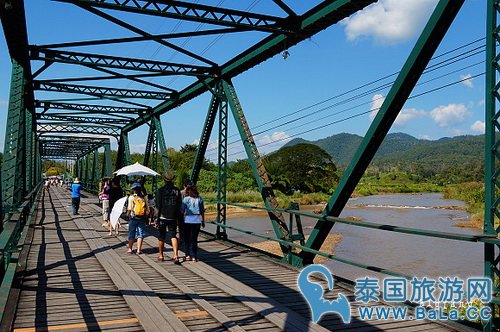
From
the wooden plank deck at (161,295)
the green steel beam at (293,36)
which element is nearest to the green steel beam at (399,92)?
the wooden plank deck at (161,295)

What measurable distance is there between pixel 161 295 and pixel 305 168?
59.0 meters

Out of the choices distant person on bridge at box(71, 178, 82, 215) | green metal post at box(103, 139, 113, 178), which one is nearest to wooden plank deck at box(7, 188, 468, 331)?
distant person on bridge at box(71, 178, 82, 215)

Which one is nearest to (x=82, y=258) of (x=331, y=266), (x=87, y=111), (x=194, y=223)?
(x=194, y=223)

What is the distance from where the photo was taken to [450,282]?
4.70 meters

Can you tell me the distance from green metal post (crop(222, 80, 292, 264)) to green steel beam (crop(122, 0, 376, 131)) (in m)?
0.83

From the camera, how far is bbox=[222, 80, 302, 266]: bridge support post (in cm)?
957

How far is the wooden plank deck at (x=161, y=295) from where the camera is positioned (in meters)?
5.11

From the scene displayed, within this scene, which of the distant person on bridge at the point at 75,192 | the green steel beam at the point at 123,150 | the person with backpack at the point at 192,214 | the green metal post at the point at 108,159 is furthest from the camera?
the green metal post at the point at 108,159

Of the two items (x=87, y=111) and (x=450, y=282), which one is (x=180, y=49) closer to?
(x=450, y=282)

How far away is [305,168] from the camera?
64.6 metres

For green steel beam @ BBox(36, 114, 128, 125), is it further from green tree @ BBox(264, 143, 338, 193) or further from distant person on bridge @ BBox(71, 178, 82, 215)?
green tree @ BBox(264, 143, 338, 193)

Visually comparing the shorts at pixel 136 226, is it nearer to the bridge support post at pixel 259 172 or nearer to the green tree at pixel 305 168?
the bridge support post at pixel 259 172

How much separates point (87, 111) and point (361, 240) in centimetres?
1658

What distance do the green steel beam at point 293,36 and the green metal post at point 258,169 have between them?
0.83 meters
